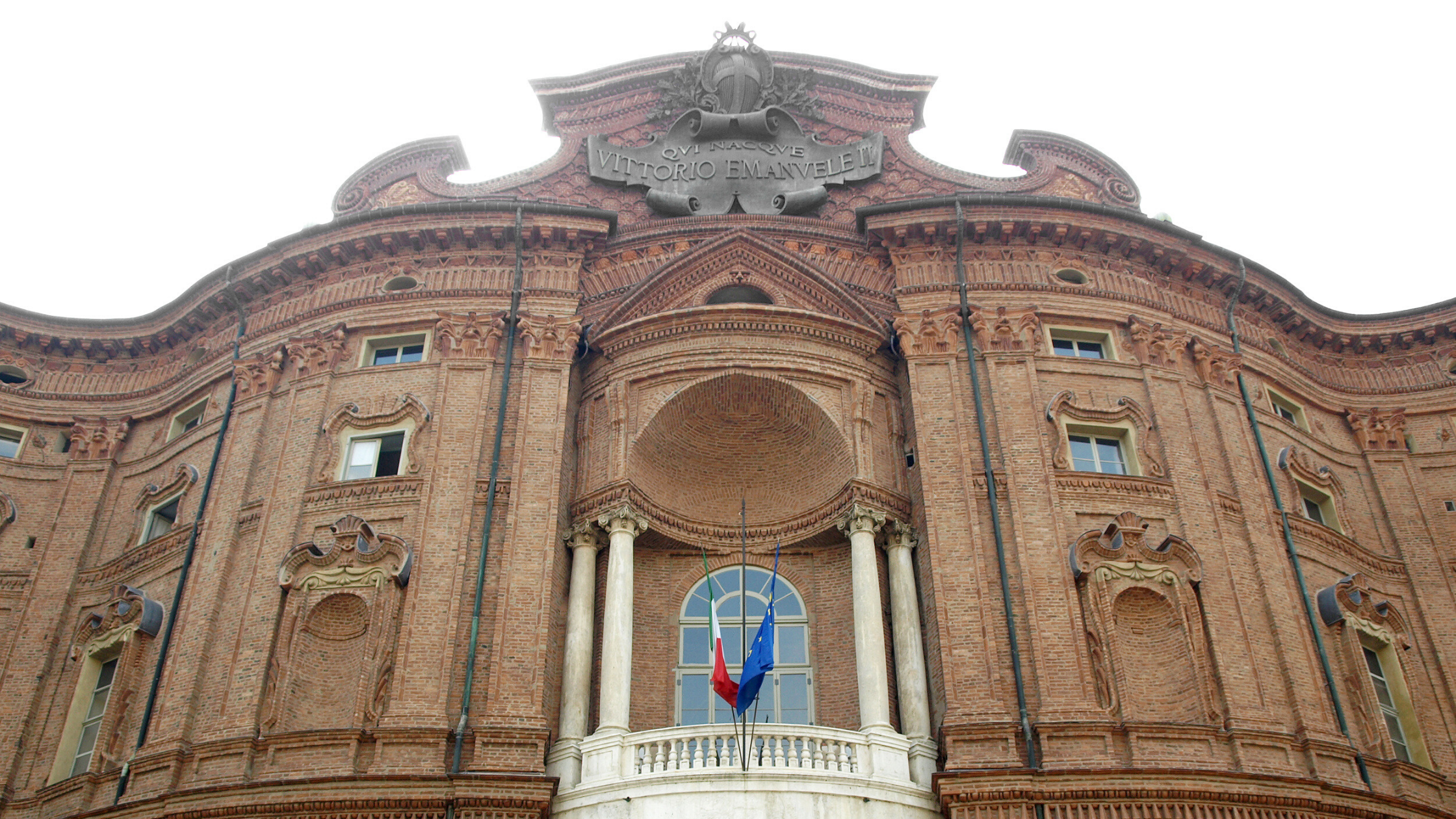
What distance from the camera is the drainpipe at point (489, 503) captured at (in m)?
19.0

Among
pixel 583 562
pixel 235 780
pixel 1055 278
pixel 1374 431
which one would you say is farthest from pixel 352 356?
pixel 1374 431

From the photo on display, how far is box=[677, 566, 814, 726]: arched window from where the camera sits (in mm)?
21609

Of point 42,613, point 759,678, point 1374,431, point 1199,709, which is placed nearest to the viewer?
point 759,678

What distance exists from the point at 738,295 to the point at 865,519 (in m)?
6.75

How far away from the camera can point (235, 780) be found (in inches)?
737

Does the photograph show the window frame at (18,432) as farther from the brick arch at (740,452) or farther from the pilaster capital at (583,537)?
the brick arch at (740,452)

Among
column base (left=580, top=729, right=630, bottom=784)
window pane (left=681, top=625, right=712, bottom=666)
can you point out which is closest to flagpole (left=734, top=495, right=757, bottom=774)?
window pane (left=681, top=625, right=712, bottom=666)

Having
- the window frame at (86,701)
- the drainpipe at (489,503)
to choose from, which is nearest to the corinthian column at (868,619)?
the drainpipe at (489,503)

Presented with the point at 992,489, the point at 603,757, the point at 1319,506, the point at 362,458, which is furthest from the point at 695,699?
the point at 1319,506

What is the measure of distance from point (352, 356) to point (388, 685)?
26.6ft

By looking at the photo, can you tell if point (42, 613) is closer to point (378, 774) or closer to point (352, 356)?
point (352, 356)

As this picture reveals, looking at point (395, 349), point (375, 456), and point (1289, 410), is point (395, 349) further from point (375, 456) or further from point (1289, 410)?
point (1289, 410)

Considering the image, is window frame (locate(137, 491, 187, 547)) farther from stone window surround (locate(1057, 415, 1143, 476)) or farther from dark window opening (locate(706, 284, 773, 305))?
stone window surround (locate(1057, 415, 1143, 476))

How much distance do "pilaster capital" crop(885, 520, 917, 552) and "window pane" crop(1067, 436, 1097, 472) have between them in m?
3.46
